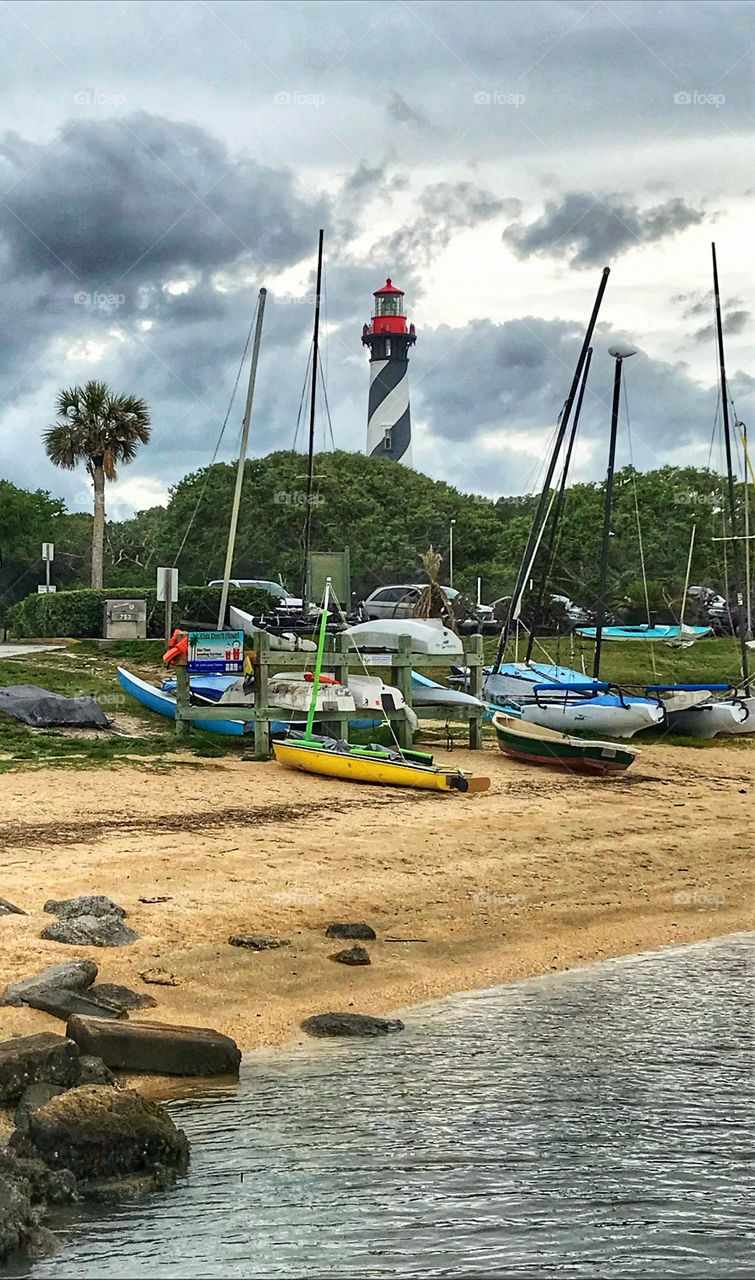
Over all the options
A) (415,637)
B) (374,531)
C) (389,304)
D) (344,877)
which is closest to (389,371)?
(389,304)

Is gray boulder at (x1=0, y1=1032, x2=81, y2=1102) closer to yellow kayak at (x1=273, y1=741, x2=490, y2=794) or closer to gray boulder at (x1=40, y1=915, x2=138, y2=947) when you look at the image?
gray boulder at (x1=40, y1=915, x2=138, y2=947)

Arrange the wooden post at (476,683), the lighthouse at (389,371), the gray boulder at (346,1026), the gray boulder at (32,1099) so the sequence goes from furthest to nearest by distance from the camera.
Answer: the lighthouse at (389,371) → the wooden post at (476,683) → the gray boulder at (346,1026) → the gray boulder at (32,1099)

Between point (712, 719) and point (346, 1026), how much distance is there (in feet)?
53.7

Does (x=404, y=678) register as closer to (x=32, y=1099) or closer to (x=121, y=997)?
(x=121, y=997)

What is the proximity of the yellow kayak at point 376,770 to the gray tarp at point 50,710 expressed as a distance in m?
4.29

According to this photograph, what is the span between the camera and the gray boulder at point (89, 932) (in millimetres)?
9586

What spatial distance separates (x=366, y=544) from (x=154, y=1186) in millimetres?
49731

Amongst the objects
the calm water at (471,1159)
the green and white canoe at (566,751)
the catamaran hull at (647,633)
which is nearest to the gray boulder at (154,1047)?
the calm water at (471,1159)

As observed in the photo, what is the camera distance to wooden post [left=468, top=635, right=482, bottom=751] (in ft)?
71.7

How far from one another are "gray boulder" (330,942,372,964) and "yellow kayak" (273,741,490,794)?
656cm

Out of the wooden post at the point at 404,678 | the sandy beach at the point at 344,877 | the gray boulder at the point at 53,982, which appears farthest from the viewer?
the wooden post at the point at 404,678

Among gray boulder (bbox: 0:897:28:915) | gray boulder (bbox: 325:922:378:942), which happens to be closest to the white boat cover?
gray boulder (bbox: 325:922:378:942)

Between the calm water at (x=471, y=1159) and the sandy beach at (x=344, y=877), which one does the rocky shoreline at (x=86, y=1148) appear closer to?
the calm water at (x=471, y=1159)

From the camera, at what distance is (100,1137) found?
642 cm
